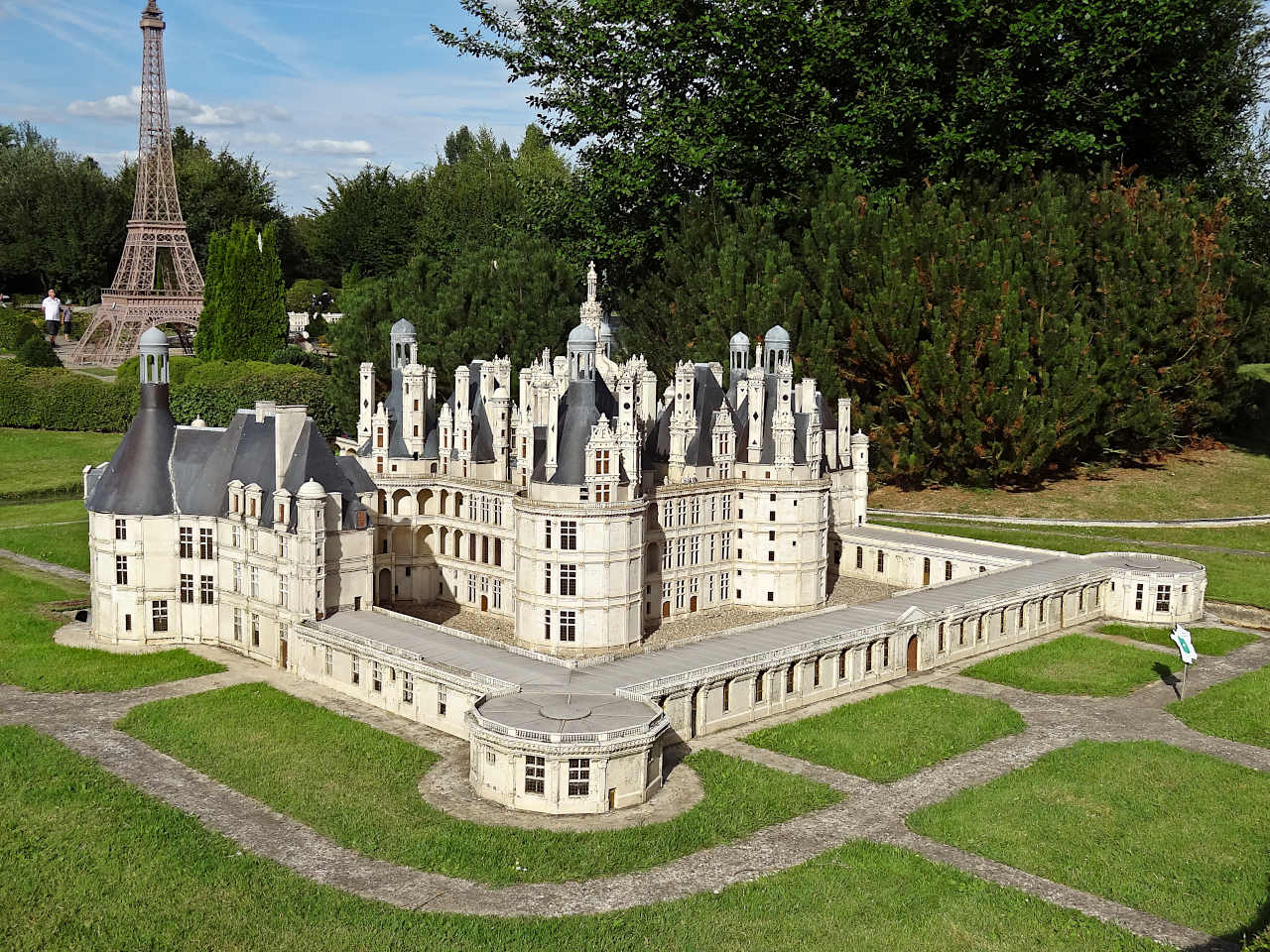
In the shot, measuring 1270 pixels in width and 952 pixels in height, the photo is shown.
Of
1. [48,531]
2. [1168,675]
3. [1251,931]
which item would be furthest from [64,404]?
[1251,931]

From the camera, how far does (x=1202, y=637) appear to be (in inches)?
2628

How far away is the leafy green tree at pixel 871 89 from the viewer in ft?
320

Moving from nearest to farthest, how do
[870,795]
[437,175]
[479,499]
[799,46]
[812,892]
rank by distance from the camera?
1. [812,892]
2. [870,795]
3. [479,499]
4. [799,46]
5. [437,175]

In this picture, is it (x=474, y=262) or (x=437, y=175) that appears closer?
(x=474, y=262)

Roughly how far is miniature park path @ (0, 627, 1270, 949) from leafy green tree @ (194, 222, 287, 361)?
262 ft

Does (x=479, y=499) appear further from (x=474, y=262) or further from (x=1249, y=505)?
(x=1249, y=505)

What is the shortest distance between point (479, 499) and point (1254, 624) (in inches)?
1684

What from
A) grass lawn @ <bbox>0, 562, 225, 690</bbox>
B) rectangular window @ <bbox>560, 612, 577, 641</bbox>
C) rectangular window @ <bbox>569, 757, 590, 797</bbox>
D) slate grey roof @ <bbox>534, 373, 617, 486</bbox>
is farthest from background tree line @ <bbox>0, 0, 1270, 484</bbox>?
rectangular window @ <bbox>569, 757, 590, 797</bbox>

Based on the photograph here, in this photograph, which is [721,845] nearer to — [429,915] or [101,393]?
[429,915]

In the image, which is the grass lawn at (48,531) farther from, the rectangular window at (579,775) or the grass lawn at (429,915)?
the rectangular window at (579,775)

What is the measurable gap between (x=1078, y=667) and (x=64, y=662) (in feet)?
158

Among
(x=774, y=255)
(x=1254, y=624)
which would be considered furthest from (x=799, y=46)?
(x=1254, y=624)

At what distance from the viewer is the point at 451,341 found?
105750mm

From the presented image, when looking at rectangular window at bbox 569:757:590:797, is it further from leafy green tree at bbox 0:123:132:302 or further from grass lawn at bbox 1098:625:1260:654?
leafy green tree at bbox 0:123:132:302
